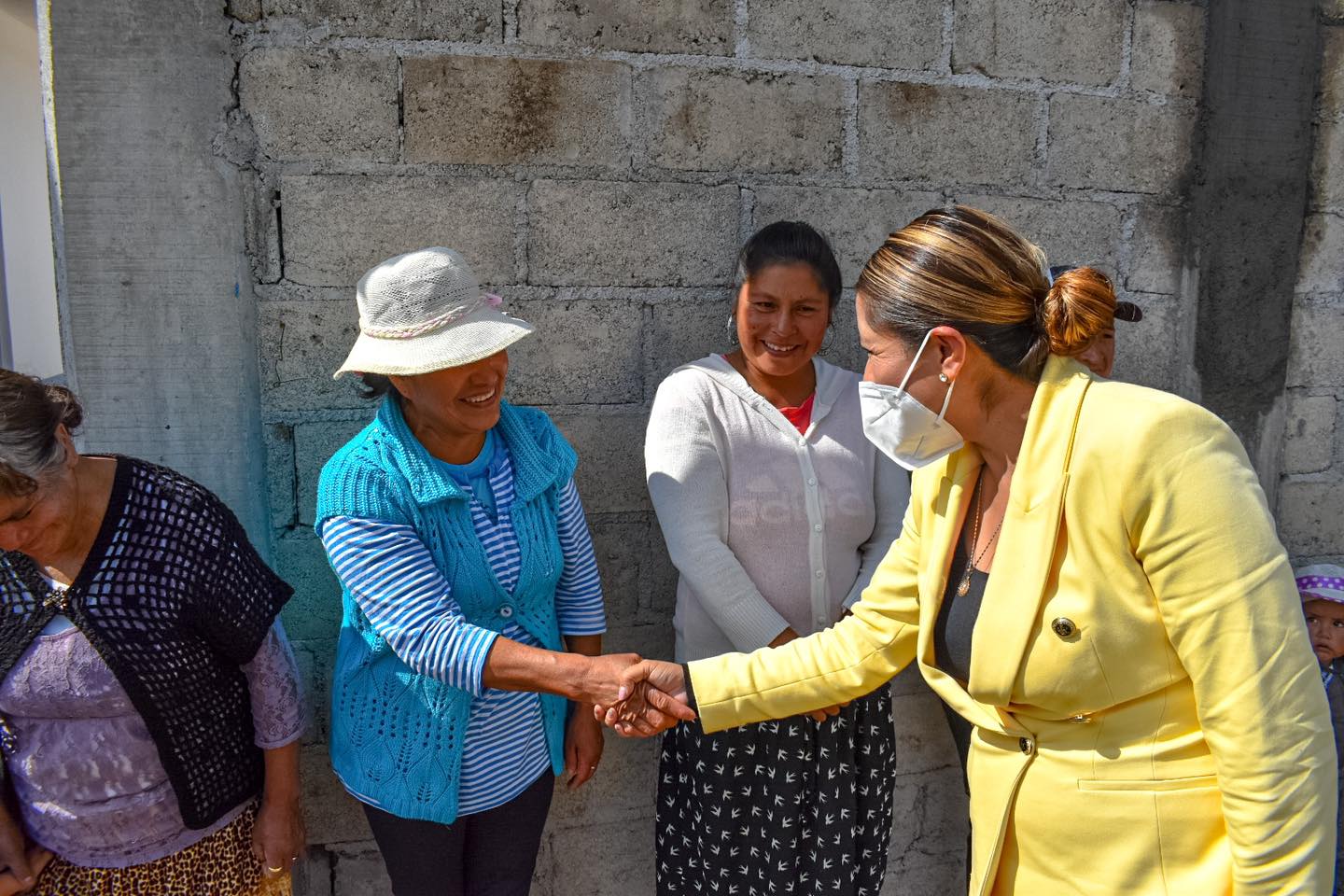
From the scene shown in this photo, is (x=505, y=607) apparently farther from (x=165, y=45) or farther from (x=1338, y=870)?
(x=1338, y=870)

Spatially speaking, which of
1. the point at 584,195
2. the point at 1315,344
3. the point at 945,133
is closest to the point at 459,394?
the point at 584,195

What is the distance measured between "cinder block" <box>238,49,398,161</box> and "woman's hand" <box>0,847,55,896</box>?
172 cm

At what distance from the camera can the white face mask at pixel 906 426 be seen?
187cm

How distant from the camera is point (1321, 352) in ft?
11.6

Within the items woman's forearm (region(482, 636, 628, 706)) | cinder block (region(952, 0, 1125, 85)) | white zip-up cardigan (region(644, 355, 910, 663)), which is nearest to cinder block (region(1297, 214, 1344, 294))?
cinder block (region(952, 0, 1125, 85))

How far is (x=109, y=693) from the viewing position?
2.01 meters

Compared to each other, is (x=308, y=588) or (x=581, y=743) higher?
(x=308, y=588)

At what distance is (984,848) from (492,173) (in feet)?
6.74

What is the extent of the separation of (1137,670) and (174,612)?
182 cm

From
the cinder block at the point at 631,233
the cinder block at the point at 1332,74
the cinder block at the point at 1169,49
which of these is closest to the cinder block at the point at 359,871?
the cinder block at the point at 631,233

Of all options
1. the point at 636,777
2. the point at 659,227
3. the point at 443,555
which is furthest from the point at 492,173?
the point at 636,777

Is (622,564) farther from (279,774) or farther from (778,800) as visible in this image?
(279,774)

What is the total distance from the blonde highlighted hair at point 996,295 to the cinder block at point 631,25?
1.33 m

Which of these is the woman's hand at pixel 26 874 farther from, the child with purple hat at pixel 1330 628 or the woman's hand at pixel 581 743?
the child with purple hat at pixel 1330 628
